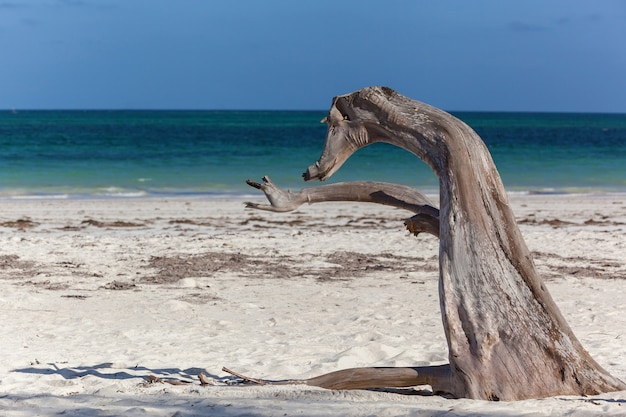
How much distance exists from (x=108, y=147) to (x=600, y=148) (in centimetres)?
2778

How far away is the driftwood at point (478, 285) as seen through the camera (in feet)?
15.0

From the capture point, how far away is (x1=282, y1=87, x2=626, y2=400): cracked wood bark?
4.56 meters

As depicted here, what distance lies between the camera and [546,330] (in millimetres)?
4613

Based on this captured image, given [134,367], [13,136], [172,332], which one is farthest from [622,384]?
[13,136]

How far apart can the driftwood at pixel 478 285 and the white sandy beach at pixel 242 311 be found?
0.14 metres

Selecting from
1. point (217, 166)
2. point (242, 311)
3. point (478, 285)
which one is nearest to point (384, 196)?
point (478, 285)

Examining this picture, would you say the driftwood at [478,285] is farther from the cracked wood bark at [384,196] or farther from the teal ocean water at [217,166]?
the teal ocean water at [217,166]

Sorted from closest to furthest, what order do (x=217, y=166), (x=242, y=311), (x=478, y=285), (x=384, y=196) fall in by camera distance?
(x=478, y=285) → (x=384, y=196) → (x=242, y=311) → (x=217, y=166)

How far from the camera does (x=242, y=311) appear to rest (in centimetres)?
771

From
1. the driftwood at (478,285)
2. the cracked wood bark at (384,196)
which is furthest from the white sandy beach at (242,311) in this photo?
the cracked wood bark at (384,196)

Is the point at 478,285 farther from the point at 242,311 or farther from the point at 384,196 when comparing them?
the point at 242,311

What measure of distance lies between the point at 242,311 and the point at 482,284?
355 centimetres

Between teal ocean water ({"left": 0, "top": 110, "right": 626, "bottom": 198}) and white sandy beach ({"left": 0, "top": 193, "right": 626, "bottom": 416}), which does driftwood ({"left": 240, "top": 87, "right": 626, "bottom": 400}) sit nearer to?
white sandy beach ({"left": 0, "top": 193, "right": 626, "bottom": 416})

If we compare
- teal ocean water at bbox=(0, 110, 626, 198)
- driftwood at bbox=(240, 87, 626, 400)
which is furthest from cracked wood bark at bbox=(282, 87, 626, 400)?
teal ocean water at bbox=(0, 110, 626, 198)
